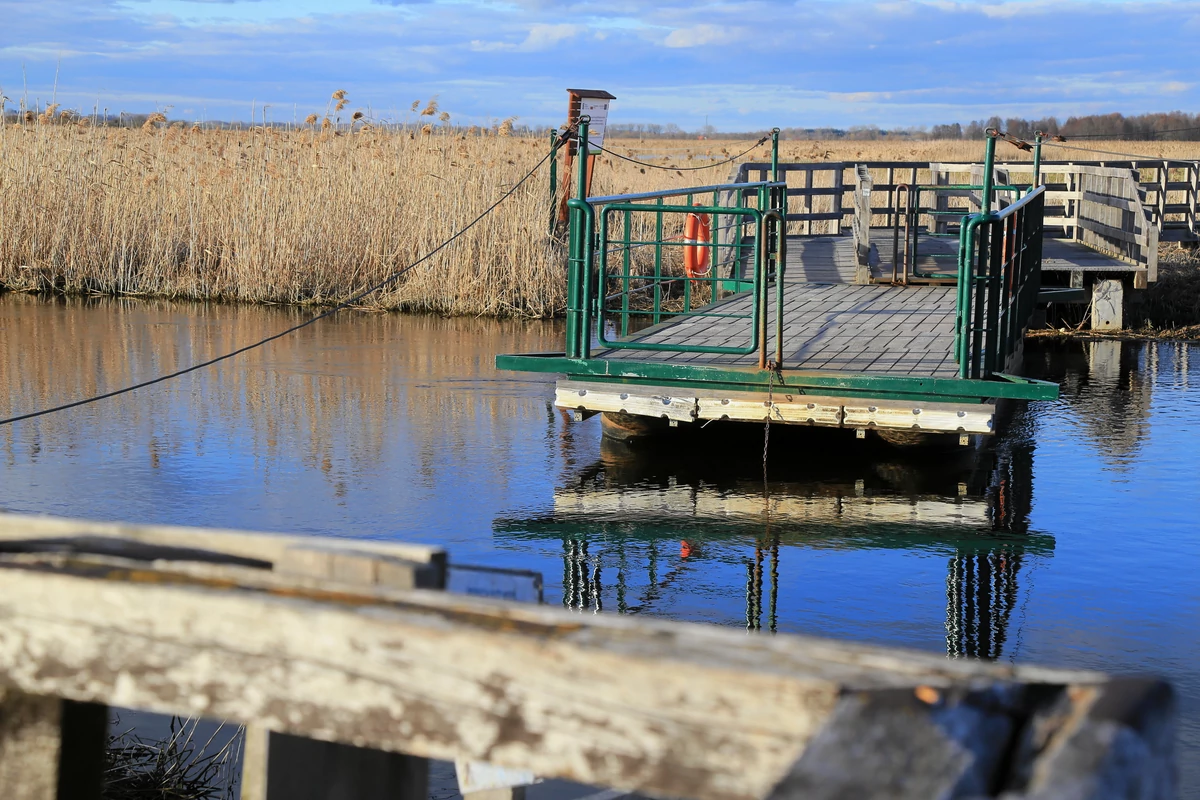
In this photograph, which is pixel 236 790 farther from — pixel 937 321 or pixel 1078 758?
pixel 937 321

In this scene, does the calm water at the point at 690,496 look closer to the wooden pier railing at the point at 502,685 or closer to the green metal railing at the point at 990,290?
the green metal railing at the point at 990,290

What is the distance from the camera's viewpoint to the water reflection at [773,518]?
6.11 m

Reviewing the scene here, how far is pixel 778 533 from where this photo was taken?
714cm

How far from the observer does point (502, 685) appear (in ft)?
4.91

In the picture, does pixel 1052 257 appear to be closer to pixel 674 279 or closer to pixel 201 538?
pixel 674 279

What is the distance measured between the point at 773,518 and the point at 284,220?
10.4 m

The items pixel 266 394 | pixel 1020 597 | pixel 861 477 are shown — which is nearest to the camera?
pixel 1020 597

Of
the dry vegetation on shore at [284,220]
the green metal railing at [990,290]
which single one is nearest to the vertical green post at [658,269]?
the green metal railing at [990,290]

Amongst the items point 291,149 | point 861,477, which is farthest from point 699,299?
point 861,477

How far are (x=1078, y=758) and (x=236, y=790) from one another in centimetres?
315

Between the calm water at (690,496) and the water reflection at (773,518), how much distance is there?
2 centimetres

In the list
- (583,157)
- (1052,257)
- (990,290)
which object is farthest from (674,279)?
(1052,257)

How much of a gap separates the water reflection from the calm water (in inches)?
0.9

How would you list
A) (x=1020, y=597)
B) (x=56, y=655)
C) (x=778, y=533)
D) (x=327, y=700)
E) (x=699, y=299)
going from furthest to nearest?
(x=699, y=299) → (x=778, y=533) → (x=1020, y=597) → (x=56, y=655) → (x=327, y=700)
